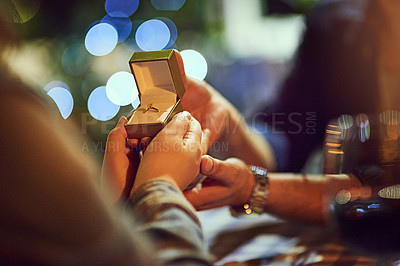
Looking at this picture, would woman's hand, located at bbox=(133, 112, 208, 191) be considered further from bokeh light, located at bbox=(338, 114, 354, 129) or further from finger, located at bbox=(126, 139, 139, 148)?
bokeh light, located at bbox=(338, 114, 354, 129)

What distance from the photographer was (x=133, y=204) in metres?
0.43

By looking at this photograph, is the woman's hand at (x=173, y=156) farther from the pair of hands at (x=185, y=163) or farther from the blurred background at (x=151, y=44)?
the blurred background at (x=151, y=44)

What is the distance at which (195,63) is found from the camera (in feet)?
7.33

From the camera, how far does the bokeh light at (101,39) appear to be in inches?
88.2

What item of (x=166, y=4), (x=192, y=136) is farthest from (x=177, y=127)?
(x=166, y=4)

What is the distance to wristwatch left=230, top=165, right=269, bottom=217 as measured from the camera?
0.70m

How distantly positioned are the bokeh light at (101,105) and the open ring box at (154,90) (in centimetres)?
161

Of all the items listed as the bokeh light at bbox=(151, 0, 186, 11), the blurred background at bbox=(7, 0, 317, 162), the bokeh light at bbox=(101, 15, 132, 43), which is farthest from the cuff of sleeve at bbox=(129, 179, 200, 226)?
the bokeh light at bbox=(101, 15, 132, 43)

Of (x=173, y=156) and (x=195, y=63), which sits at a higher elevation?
(x=195, y=63)

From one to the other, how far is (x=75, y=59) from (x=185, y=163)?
1.99 meters

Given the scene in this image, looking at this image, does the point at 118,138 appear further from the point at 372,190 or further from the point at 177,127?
the point at 372,190

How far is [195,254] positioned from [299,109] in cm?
90

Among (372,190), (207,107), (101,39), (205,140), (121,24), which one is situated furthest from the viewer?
(101,39)

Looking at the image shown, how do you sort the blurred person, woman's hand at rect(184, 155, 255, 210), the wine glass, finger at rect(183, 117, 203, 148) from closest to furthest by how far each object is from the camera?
the blurred person, the wine glass, finger at rect(183, 117, 203, 148), woman's hand at rect(184, 155, 255, 210)
